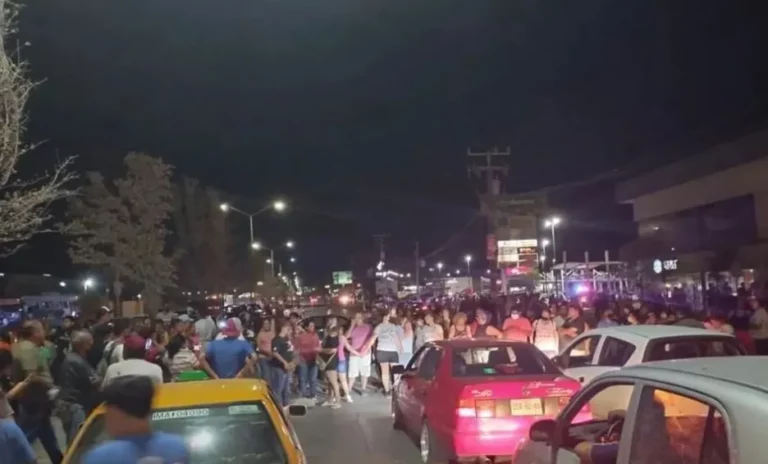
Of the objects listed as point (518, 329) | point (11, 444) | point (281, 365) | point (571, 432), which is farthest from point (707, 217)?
point (11, 444)

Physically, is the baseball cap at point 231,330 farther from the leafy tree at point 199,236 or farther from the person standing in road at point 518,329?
the leafy tree at point 199,236

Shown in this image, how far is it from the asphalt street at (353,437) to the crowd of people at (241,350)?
0.78 metres

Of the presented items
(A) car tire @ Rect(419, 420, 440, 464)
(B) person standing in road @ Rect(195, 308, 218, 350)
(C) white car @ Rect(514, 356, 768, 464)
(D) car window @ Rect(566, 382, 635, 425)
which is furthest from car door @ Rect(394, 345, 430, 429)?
(B) person standing in road @ Rect(195, 308, 218, 350)

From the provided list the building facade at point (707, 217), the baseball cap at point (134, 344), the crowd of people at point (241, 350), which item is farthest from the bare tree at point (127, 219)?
the baseball cap at point (134, 344)

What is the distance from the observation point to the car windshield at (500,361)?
10.1m

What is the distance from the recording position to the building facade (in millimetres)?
30453

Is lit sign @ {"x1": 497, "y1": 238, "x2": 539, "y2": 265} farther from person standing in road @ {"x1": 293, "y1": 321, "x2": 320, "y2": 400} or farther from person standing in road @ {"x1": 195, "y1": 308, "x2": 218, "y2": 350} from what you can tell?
person standing in road @ {"x1": 293, "y1": 321, "x2": 320, "y2": 400}

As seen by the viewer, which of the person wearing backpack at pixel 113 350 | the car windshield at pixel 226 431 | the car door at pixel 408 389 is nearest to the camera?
the car windshield at pixel 226 431

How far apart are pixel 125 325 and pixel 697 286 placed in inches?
1106

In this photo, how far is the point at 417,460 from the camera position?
36.7ft

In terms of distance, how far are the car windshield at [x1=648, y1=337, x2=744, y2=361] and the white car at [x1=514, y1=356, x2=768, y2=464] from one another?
5.04 meters

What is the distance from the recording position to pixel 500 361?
10523 mm

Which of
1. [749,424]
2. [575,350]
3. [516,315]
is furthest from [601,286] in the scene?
[749,424]

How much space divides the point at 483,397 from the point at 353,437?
4.28 m
